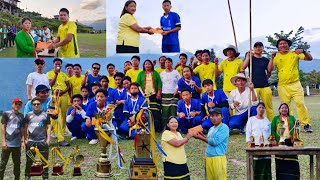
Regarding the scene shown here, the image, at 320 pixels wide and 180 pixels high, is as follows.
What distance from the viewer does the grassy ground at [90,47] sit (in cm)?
738

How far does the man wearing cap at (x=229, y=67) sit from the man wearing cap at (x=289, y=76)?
0.57 meters

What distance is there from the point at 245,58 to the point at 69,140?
3.05 meters

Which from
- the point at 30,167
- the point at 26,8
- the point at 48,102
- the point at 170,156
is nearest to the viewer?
the point at 170,156

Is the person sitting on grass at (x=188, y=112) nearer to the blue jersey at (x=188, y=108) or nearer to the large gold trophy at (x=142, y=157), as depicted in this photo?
the blue jersey at (x=188, y=108)

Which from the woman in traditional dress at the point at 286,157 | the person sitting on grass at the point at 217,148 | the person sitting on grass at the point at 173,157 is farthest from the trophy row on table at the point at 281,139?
the person sitting on grass at the point at 173,157

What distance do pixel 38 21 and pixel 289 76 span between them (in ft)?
14.5

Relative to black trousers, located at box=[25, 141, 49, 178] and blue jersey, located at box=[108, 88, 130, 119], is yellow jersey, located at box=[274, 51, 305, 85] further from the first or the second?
black trousers, located at box=[25, 141, 49, 178]

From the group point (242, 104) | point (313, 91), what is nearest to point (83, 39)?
point (242, 104)

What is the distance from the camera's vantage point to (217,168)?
398 cm

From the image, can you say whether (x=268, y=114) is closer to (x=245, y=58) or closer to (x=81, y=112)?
(x=245, y=58)

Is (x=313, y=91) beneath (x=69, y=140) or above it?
above

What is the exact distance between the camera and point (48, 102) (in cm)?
521

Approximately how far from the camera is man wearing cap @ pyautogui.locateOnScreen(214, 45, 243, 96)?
6609 mm

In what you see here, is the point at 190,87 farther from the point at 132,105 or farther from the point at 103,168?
the point at 103,168
